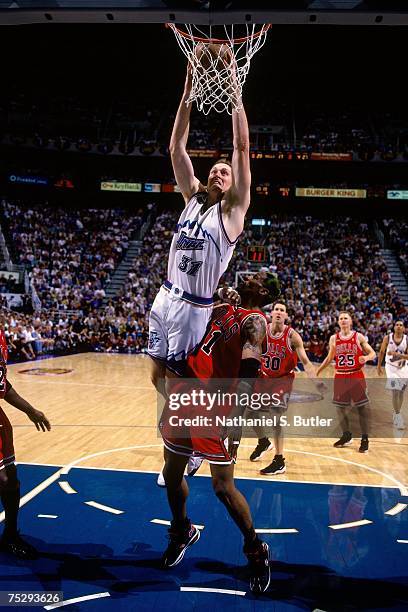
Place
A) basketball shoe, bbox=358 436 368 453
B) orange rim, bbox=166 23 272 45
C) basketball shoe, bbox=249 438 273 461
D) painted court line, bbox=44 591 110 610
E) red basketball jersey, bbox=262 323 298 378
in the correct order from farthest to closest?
basketball shoe, bbox=358 436 368 453 → basketball shoe, bbox=249 438 273 461 → red basketball jersey, bbox=262 323 298 378 → orange rim, bbox=166 23 272 45 → painted court line, bbox=44 591 110 610

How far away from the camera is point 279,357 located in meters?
6.11

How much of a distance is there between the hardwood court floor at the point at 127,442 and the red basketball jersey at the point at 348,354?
110 cm

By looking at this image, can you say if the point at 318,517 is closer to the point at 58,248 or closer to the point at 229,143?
the point at 58,248

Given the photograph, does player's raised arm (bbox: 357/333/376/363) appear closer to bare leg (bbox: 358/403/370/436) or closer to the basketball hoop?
bare leg (bbox: 358/403/370/436)

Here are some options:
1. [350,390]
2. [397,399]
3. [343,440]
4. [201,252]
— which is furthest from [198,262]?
[397,399]

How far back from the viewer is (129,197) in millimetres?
29188

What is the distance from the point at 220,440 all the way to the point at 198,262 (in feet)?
3.70

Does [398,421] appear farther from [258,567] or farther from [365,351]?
[258,567]

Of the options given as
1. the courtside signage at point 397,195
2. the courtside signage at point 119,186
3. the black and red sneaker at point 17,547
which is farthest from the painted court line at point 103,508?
the courtside signage at point 397,195

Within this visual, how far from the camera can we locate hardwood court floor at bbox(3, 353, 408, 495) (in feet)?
19.2

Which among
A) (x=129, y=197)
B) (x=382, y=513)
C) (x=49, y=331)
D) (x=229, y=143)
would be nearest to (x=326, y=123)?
(x=229, y=143)

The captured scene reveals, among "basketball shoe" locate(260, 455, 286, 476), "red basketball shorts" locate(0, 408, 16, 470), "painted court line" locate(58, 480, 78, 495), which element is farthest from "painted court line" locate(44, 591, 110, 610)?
"basketball shoe" locate(260, 455, 286, 476)

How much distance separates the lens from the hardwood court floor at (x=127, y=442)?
5.86 m

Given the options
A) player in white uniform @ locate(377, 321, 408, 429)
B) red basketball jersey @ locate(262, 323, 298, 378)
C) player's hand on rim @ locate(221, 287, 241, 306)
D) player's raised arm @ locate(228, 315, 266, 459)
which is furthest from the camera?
player in white uniform @ locate(377, 321, 408, 429)
